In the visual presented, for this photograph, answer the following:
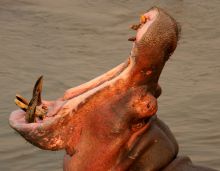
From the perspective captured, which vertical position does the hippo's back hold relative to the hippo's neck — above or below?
below

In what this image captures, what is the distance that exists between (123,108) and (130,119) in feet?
0.15

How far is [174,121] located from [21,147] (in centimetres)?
133

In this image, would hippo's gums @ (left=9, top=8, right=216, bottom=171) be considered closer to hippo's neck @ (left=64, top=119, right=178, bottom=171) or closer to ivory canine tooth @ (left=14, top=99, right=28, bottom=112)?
hippo's neck @ (left=64, top=119, right=178, bottom=171)

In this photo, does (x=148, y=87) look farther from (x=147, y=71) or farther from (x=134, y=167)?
(x=134, y=167)

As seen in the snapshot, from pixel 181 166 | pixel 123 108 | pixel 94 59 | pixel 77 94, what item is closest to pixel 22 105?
pixel 77 94

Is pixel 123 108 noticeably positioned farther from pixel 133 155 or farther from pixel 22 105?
pixel 22 105

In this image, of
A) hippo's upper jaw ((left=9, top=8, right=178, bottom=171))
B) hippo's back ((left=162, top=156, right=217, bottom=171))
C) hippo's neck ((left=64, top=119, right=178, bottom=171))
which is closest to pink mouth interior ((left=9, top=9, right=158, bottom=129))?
hippo's upper jaw ((left=9, top=8, right=178, bottom=171))

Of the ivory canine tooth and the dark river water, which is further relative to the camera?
the dark river water

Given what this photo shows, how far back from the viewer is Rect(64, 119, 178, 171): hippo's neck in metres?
2.70

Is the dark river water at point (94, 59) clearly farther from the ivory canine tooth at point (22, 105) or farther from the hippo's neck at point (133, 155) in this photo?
the hippo's neck at point (133, 155)

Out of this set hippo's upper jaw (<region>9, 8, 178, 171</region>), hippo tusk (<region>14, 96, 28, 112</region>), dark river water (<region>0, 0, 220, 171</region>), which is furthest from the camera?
dark river water (<region>0, 0, 220, 171</region>)

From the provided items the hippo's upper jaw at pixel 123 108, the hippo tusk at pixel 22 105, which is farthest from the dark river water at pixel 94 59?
the hippo's upper jaw at pixel 123 108

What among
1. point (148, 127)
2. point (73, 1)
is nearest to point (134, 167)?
point (148, 127)

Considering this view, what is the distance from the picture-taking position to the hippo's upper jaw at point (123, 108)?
2666mm
